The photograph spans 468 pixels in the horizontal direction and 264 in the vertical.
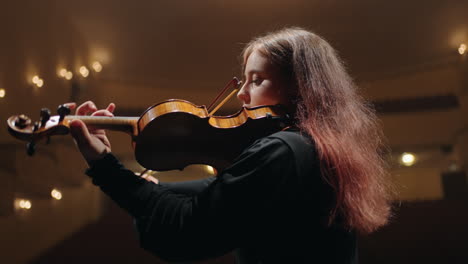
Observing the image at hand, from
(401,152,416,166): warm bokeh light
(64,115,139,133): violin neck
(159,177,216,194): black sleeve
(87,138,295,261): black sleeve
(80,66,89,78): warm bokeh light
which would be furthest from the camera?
(401,152,416,166): warm bokeh light

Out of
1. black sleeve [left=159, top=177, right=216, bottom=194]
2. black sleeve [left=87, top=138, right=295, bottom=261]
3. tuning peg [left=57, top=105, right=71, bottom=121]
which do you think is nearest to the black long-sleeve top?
black sleeve [left=87, top=138, right=295, bottom=261]

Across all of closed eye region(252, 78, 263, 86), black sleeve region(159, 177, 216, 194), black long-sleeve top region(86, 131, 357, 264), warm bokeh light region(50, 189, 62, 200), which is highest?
closed eye region(252, 78, 263, 86)

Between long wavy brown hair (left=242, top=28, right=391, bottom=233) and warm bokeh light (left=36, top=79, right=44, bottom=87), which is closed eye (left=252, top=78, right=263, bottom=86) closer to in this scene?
long wavy brown hair (left=242, top=28, right=391, bottom=233)

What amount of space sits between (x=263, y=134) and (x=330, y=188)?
165mm

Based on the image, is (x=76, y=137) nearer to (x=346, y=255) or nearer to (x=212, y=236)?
(x=212, y=236)

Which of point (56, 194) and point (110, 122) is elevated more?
point (110, 122)

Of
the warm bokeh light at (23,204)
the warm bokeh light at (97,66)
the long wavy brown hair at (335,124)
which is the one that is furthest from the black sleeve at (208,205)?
the warm bokeh light at (97,66)

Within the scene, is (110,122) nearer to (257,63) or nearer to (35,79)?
(257,63)

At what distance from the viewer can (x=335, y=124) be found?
0.76m

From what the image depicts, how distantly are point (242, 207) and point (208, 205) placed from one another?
56 millimetres

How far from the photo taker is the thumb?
663mm

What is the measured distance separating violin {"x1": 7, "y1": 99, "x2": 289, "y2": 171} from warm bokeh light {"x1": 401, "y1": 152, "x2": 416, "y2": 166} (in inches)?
63.3

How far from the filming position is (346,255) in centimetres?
72

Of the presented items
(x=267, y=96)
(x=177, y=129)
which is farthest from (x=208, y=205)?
(x=267, y=96)
